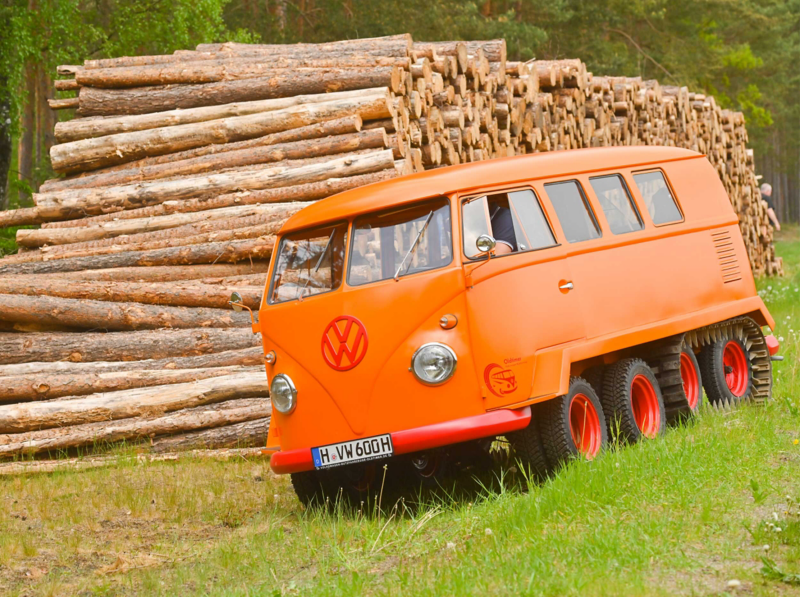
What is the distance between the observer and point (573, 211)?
24.7 feet

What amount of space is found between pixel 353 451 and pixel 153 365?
3973mm

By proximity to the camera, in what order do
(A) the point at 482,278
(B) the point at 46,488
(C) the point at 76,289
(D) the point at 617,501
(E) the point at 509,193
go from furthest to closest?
(C) the point at 76,289 < (B) the point at 46,488 < (E) the point at 509,193 < (A) the point at 482,278 < (D) the point at 617,501

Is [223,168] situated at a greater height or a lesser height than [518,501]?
greater

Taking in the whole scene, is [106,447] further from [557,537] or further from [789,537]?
[789,537]

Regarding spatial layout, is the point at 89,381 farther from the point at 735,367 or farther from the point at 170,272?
the point at 735,367

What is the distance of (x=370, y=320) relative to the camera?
6.69 metres

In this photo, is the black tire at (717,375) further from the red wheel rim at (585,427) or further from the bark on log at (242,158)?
the bark on log at (242,158)

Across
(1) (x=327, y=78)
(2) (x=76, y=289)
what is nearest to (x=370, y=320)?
(2) (x=76, y=289)

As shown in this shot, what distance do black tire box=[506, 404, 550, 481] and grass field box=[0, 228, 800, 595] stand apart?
25 centimetres

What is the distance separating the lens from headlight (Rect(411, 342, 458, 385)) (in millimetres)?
6516

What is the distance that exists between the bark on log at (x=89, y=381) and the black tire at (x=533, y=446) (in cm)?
363

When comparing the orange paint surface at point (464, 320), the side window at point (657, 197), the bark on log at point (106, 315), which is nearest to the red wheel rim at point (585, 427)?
the orange paint surface at point (464, 320)

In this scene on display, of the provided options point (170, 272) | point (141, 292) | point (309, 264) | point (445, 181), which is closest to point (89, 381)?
point (141, 292)

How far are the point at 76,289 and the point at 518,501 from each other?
6.55 metres
